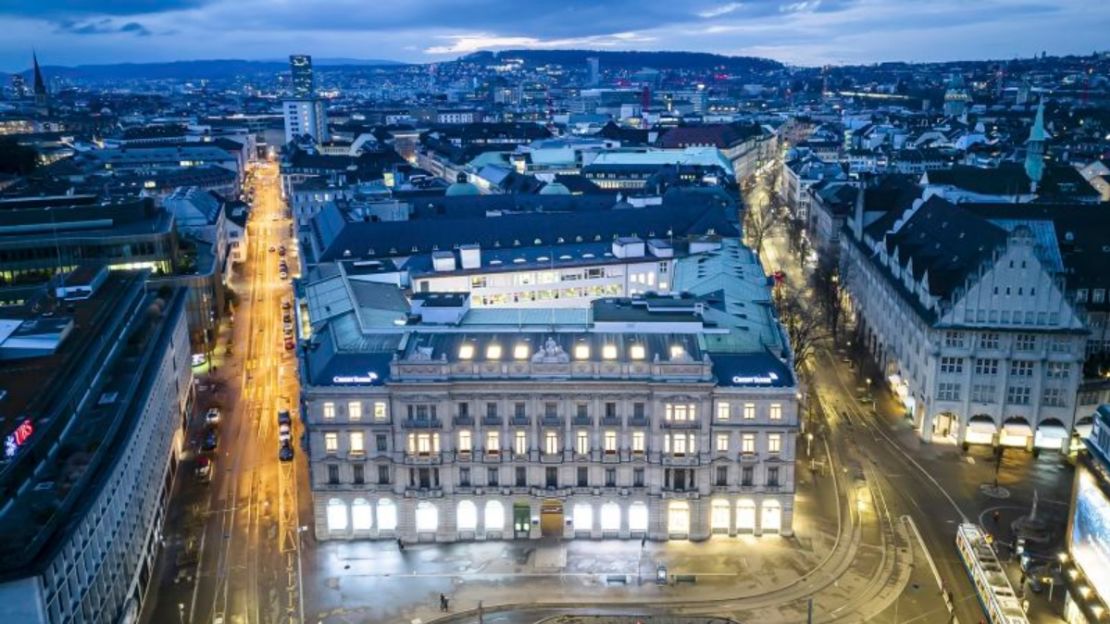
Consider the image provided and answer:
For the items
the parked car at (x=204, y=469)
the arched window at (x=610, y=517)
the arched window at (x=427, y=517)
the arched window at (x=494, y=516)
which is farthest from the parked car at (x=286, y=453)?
the arched window at (x=610, y=517)

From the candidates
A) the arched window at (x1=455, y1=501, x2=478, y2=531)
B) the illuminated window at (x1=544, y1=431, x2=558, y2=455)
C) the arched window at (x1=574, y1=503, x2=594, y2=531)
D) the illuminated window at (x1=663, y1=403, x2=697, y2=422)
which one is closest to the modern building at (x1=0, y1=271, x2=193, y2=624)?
the arched window at (x1=455, y1=501, x2=478, y2=531)

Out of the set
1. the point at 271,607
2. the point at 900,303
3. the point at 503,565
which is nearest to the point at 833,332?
the point at 900,303

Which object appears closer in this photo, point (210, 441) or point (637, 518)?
point (637, 518)

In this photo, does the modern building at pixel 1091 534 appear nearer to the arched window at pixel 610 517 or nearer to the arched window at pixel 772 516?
the arched window at pixel 772 516

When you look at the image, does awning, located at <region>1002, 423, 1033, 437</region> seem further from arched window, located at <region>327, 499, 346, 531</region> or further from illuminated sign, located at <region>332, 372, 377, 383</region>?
arched window, located at <region>327, 499, 346, 531</region>

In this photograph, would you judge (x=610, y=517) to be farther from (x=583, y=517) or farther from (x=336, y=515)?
(x=336, y=515)

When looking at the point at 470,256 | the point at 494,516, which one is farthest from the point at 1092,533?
the point at 470,256
